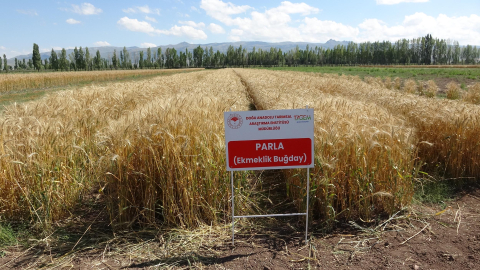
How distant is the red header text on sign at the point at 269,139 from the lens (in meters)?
3.08

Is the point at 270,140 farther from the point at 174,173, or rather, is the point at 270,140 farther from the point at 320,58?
the point at 320,58

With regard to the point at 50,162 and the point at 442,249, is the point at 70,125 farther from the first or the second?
the point at 442,249

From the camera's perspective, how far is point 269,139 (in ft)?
10.3

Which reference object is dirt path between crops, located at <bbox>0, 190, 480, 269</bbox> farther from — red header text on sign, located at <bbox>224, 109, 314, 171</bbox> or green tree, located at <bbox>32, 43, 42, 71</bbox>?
green tree, located at <bbox>32, 43, 42, 71</bbox>

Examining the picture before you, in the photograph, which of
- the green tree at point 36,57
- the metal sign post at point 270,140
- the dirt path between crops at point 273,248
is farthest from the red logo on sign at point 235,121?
the green tree at point 36,57

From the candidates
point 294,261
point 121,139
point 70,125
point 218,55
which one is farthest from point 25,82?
point 218,55

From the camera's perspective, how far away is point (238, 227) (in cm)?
360

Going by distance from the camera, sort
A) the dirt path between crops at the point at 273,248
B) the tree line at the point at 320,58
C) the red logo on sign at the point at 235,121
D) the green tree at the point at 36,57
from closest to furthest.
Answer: the dirt path between crops at the point at 273,248, the red logo on sign at the point at 235,121, the green tree at the point at 36,57, the tree line at the point at 320,58

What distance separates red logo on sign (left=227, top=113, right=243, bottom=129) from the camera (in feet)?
9.99

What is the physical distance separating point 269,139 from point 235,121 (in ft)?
1.37

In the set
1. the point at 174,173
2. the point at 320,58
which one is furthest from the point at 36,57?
the point at 320,58

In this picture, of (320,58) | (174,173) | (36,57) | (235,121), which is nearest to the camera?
(235,121)

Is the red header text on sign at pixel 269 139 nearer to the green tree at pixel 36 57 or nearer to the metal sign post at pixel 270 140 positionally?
the metal sign post at pixel 270 140

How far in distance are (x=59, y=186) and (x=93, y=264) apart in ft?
4.27
